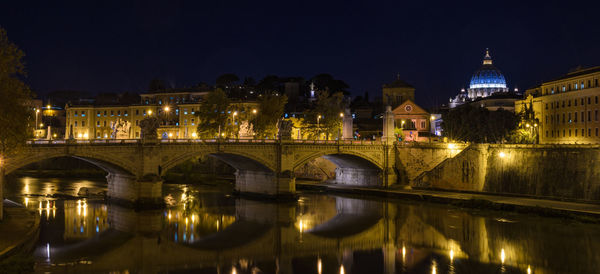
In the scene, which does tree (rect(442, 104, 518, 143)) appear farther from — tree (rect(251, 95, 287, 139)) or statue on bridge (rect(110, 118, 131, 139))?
statue on bridge (rect(110, 118, 131, 139))

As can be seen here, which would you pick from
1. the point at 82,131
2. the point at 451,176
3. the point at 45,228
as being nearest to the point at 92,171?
the point at 82,131

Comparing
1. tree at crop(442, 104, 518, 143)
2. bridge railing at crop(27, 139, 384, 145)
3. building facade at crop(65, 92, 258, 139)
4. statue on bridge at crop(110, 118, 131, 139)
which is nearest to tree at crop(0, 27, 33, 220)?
bridge railing at crop(27, 139, 384, 145)

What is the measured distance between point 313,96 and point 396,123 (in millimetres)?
39396

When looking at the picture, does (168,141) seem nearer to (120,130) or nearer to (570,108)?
(120,130)

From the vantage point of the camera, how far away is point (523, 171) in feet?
172

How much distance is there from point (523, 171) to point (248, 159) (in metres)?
25.7

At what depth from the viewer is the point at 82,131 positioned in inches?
4213

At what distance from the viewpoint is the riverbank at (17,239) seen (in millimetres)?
24344

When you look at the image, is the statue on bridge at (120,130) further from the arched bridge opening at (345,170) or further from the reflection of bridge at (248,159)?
the arched bridge opening at (345,170)

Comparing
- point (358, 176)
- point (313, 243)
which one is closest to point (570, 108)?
point (358, 176)

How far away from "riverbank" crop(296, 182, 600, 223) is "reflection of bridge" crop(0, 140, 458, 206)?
3760mm

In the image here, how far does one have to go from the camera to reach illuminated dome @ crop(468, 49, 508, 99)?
533ft

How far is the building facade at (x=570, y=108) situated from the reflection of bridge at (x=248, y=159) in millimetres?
24112

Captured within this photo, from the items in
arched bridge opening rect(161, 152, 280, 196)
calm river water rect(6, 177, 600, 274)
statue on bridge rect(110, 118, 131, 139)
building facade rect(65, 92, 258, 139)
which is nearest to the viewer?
calm river water rect(6, 177, 600, 274)
